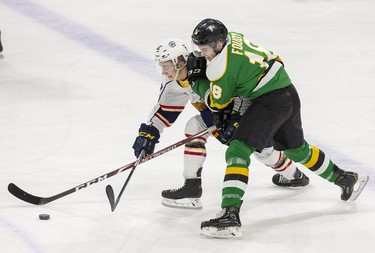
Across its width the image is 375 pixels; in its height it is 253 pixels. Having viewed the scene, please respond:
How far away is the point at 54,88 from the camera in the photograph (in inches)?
283

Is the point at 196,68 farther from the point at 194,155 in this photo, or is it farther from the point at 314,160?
the point at 314,160

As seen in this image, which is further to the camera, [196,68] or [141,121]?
[141,121]

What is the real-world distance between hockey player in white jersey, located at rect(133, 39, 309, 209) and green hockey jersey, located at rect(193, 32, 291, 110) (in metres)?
0.14

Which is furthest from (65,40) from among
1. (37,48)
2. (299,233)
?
(299,233)

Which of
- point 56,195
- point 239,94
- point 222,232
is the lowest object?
point 222,232

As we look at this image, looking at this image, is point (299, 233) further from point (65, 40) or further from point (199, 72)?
point (65, 40)

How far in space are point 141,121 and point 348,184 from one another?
1.72 meters

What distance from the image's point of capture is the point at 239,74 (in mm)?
4844

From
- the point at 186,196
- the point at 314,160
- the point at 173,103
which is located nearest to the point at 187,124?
the point at 173,103

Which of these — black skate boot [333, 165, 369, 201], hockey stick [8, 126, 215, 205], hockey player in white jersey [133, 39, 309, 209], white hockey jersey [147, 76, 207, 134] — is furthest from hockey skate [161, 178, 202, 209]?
black skate boot [333, 165, 369, 201]

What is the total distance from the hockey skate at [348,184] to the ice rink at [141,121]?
58mm

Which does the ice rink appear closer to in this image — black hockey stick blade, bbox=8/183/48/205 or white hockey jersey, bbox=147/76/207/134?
black hockey stick blade, bbox=8/183/48/205

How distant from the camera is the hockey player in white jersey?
5086mm

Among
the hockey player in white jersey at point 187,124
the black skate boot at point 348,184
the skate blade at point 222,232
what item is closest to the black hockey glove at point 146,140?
the hockey player in white jersey at point 187,124
